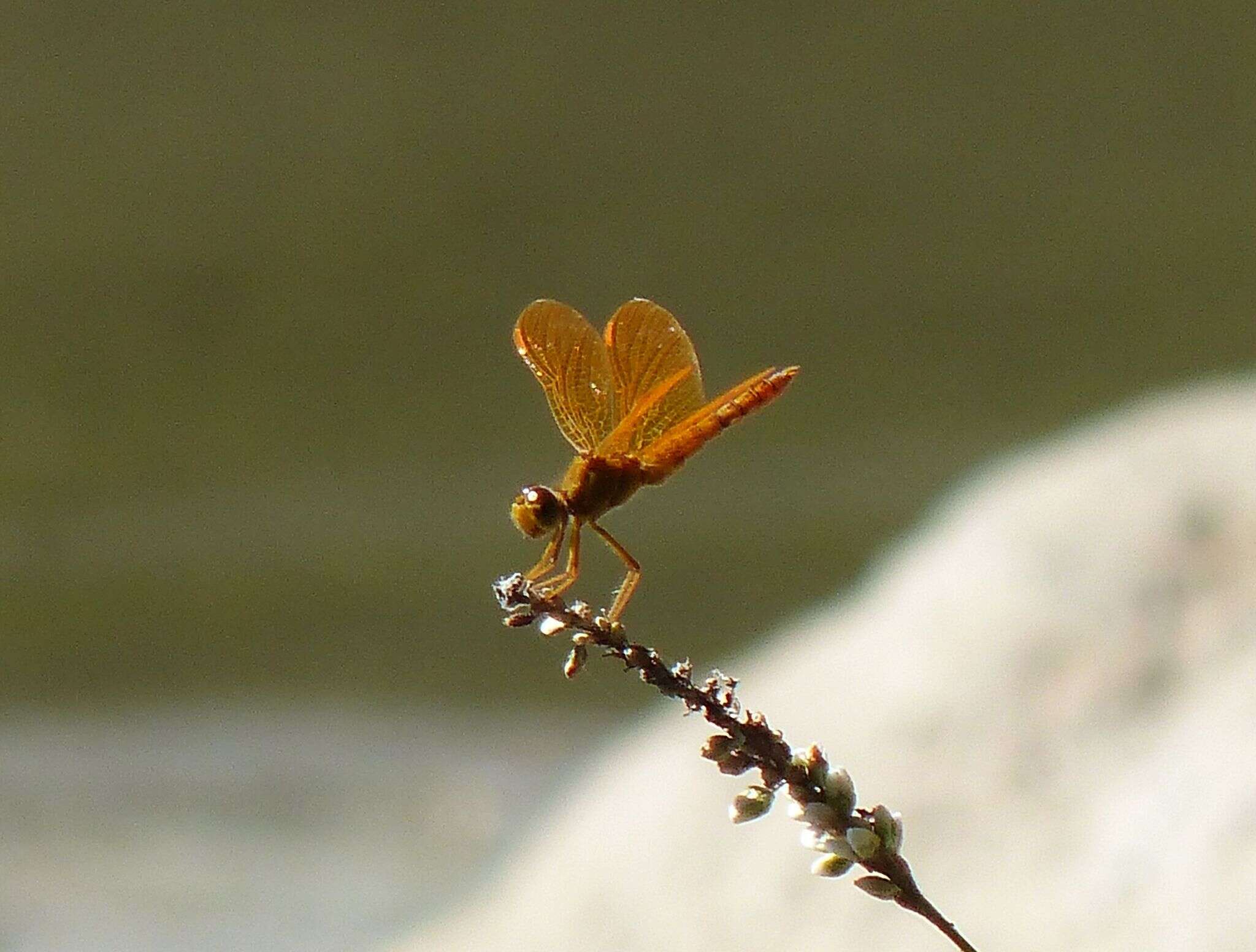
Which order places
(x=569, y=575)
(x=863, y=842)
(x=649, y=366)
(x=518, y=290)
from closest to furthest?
(x=863, y=842) → (x=569, y=575) → (x=649, y=366) → (x=518, y=290)

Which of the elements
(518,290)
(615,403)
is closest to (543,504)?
(615,403)

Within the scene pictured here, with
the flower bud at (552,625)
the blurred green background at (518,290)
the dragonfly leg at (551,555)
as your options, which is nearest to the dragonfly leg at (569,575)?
the dragonfly leg at (551,555)

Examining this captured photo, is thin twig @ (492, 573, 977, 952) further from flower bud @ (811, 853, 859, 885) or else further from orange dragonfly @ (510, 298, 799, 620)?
orange dragonfly @ (510, 298, 799, 620)

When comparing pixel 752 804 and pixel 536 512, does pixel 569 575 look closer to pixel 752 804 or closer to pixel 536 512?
pixel 536 512

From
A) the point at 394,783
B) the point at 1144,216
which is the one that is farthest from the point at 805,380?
the point at 394,783

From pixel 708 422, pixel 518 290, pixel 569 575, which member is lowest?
pixel 569 575

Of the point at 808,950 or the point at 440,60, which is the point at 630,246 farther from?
the point at 808,950

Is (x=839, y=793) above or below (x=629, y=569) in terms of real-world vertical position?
below

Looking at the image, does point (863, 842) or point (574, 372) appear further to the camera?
point (574, 372)
